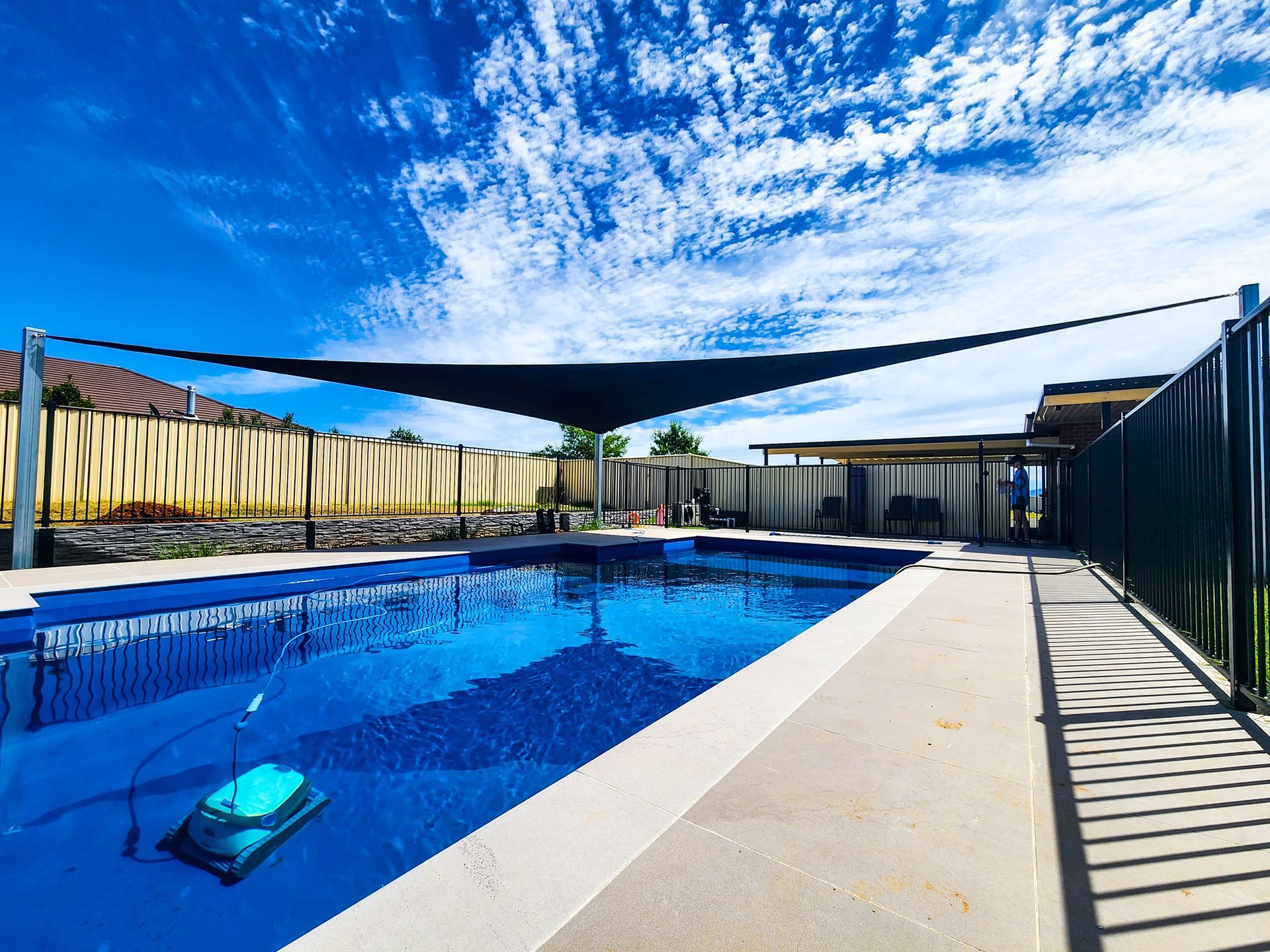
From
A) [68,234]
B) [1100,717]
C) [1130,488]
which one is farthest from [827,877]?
[68,234]

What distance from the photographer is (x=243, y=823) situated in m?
1.85

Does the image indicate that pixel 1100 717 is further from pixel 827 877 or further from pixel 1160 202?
pixel 1160 202

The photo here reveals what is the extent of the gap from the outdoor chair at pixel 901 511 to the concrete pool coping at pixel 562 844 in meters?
10.4

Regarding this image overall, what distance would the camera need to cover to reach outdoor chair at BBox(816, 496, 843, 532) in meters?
12.4

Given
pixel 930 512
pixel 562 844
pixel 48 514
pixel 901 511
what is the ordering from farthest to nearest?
pixel 901 511 → pixel 930 512 → pixel 48 514 → pixel 562 844

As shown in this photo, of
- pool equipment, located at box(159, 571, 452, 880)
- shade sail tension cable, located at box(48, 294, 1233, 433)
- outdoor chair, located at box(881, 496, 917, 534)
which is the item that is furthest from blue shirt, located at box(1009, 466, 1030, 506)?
pool equipment, located at box(159, 571, 452, 880)

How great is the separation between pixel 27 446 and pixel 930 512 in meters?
14.3

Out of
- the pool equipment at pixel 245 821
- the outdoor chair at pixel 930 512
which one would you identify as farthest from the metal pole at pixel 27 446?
the outdoor chair at pixel 930 512

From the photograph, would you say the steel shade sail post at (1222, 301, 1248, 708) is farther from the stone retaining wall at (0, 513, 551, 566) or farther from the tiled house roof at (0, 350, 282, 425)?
the tiled house roof at (0, 350, 282, 425)

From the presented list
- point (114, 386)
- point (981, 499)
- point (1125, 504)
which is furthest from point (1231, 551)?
point (114, 386)

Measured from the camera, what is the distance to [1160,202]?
15.3ft

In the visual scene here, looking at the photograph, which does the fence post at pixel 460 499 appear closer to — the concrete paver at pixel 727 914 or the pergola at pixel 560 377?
the pergola at pixel 560 377

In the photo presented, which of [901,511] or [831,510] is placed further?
[831,510]

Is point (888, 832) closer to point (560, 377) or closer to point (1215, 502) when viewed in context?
point (1215, 502)
